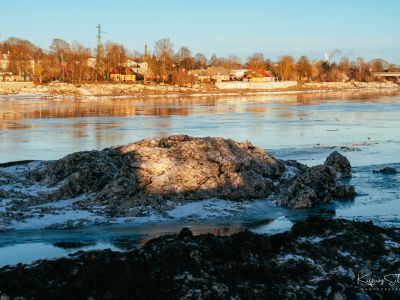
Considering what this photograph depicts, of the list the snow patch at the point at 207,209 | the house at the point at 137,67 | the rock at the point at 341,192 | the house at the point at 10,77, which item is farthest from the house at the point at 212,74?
the snow patch at the point at 207,209

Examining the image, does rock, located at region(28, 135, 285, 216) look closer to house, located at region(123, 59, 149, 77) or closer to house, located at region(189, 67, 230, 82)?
house, located at region(189, 67, 230, 82)

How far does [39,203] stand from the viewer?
12859mm

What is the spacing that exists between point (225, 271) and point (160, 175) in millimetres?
6236

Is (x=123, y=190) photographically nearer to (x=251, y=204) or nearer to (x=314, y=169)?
(x=251, y=204)

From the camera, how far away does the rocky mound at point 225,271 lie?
280 inches

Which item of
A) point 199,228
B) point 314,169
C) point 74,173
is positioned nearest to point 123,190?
point 74,173

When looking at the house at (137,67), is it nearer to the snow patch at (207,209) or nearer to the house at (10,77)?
the house at (10,77)

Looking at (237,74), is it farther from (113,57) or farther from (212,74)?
(113,57)

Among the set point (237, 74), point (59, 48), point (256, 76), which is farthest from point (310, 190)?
point (237, 74)

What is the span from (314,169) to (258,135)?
13678 millimetres

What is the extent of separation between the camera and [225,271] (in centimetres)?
776

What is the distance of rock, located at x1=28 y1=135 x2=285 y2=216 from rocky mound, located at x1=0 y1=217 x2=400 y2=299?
13.1 ft

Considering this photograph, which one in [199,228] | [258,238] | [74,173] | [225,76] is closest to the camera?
[258,238]

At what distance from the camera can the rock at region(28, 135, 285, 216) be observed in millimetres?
13008
